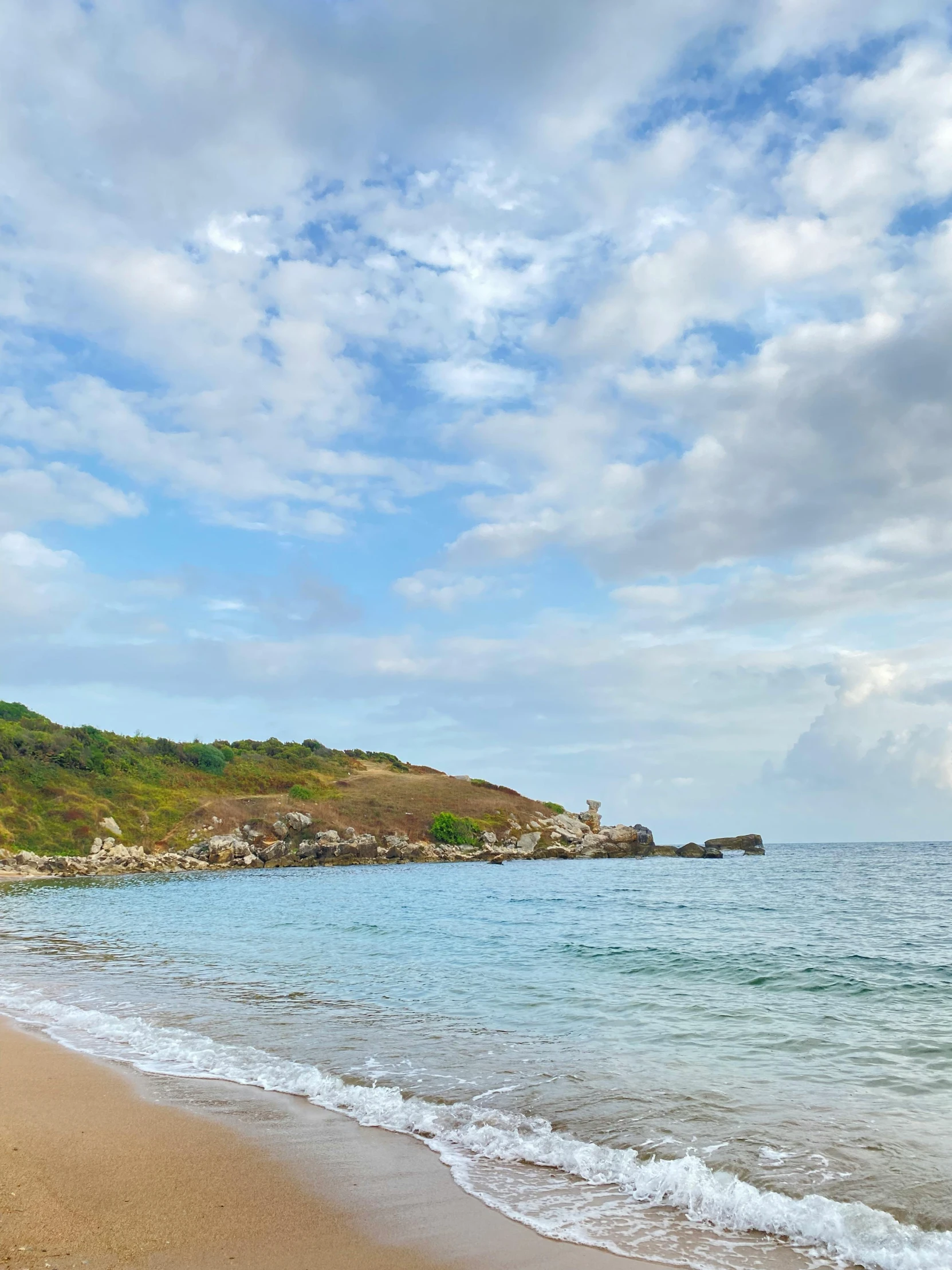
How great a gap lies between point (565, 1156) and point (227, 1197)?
10.0 ft

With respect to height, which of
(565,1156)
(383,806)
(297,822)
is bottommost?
(565,1156)

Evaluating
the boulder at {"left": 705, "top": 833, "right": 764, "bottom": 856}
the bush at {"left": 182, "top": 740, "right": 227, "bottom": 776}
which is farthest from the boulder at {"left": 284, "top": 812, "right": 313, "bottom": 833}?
the boulder at {"left": 705, "top": 833, "right": 764, "bottom": 856}

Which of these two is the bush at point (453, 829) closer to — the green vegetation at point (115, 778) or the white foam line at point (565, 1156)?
the green vegetation at point (115, 778)

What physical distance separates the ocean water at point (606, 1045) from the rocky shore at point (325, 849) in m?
37.3

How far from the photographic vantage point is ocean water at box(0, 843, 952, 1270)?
6.70 meters

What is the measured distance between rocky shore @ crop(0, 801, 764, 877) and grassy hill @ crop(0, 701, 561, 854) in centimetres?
182

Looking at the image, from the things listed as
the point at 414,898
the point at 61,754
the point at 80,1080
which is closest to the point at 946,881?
the point at 414,898

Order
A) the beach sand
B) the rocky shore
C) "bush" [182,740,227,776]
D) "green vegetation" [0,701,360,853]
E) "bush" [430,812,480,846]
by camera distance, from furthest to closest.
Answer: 1. "bush" [182,740,227,776]
2. "bush" [430,812,480,846]
3. "green vegetation" [0,701,360,853]
4. the rocky shore
5. the beach sand

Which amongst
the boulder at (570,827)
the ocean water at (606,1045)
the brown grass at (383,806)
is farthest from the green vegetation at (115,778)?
the ocean water at (606,1045)

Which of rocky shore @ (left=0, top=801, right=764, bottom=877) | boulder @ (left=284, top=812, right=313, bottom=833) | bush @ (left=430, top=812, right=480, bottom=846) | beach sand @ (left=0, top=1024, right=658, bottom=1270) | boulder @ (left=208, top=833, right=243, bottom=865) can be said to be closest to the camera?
beach sand @ (left=0, top=1024, right=658, bottom=1270)

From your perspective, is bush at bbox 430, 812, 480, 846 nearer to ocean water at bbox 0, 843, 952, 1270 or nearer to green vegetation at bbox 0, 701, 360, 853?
green vegetation at bbox 0, 701, 360, 853

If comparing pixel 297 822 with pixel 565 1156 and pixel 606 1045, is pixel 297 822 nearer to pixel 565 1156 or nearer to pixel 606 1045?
pixel 606 1045

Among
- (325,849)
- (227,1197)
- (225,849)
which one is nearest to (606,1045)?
(227,1197)

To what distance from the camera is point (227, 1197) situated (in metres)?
6.65
